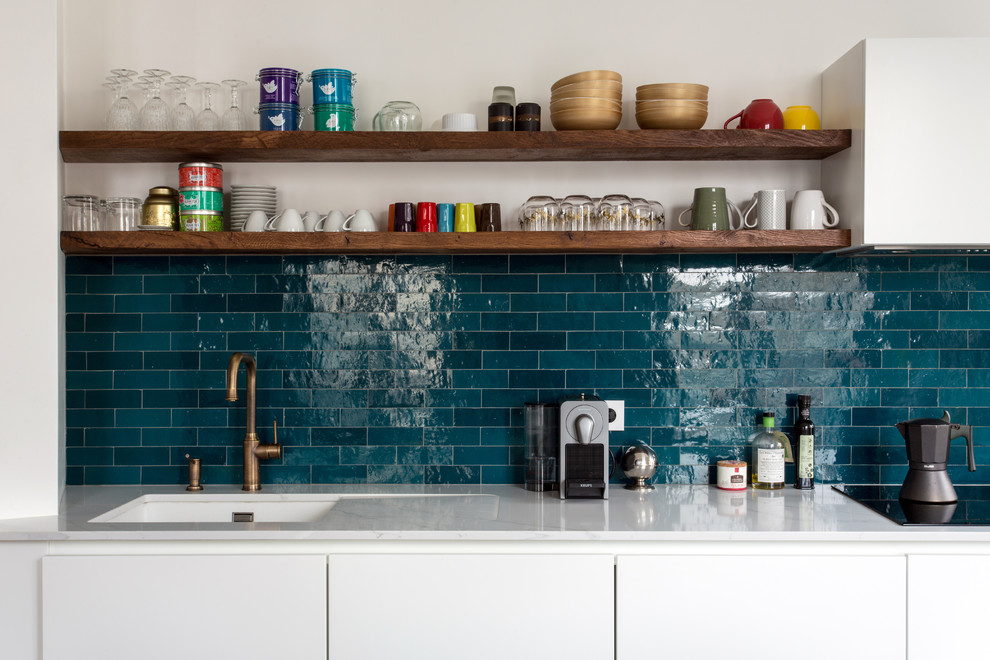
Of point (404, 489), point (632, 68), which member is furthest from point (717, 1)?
point (404, 489)

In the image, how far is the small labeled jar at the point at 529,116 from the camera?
8.75 feet

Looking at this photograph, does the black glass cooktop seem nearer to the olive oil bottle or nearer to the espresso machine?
the olive oil bottle

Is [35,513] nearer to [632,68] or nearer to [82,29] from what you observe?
[82,29]

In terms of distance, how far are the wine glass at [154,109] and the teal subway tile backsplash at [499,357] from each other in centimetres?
45

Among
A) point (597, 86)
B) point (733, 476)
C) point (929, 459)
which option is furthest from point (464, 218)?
point (929, 459)

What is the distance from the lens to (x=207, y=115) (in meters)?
2.71

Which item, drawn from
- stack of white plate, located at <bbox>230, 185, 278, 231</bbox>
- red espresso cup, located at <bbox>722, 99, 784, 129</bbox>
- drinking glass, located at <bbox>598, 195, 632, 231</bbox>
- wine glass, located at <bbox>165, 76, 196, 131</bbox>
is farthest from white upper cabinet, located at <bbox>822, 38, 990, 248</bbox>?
wine glass, located at <bbox>165, 76, 196, 131</bbox>

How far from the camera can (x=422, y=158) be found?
2775 mm

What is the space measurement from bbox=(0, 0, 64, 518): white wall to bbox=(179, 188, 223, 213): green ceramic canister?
36 cm

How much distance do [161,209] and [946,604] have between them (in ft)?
8.46

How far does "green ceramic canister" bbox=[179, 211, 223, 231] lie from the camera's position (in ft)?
8.63

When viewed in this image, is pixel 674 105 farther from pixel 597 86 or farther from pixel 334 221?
pixel 334 221

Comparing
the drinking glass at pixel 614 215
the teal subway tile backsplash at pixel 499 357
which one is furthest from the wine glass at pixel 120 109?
the drinking glass at pixel 614 215

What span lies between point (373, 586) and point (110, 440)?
121 centimetres
